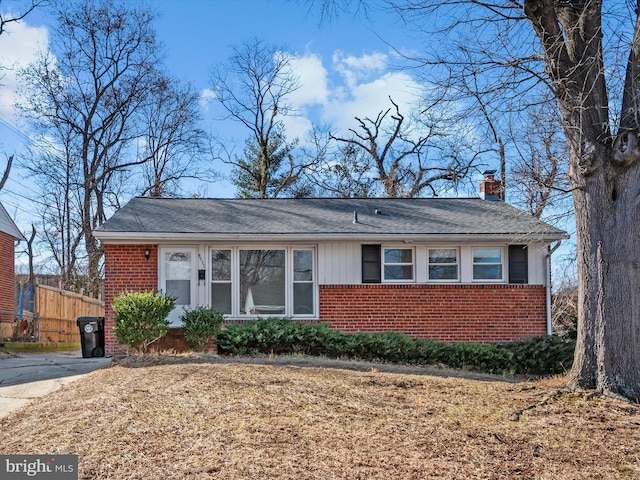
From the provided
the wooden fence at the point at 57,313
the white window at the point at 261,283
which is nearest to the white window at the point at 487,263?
the white window at the point at 261,283

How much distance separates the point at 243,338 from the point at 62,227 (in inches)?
720

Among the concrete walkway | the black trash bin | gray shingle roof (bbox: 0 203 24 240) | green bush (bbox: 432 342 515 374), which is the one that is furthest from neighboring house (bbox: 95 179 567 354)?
gray shingle roof (bbox: 0 203 24 240)

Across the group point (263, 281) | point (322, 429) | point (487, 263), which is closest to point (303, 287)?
point (263, 281)

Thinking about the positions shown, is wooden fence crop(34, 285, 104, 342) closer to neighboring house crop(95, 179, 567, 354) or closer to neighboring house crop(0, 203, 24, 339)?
neighboring house crop(0, 203, 24, 339)

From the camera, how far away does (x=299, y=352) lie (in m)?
11.6

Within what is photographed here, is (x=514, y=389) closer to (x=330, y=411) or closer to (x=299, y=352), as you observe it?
(x=330, y=411)

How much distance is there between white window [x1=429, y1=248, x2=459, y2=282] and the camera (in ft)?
43.9

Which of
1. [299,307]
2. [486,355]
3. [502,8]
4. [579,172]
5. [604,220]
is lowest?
[486,355]

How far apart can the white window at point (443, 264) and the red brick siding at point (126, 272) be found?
20.0 ft

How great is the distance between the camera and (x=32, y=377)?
9.88m

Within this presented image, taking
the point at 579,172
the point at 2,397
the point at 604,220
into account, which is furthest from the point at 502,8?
the point at 2,397

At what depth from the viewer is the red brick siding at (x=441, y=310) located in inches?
516

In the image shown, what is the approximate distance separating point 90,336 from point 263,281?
4216mm

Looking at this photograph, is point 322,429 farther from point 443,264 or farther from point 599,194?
point 443,264
